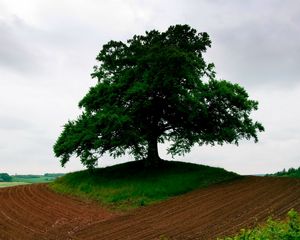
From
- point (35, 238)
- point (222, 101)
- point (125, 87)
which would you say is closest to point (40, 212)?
point (35, 238)

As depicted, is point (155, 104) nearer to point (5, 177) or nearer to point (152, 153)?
point (152, 153)

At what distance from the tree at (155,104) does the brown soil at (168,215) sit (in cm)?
663

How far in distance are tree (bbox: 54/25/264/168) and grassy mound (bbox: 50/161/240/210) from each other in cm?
200

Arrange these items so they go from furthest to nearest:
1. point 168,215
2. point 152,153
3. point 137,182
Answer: point 152,153 < point 137,182 < point 168,215

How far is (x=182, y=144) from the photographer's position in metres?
45.9

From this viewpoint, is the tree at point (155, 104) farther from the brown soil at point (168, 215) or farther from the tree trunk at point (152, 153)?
the brown soil at point (168, 215)

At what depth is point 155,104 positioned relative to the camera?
151ft

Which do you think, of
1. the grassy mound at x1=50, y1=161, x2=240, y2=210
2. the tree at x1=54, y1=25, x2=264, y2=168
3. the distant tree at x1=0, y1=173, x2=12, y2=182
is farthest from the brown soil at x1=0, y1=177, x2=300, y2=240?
the distant tree at x1=0, y1=173, x2=12, y2=182

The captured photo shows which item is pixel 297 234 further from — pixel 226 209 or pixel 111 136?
pixel 111 136

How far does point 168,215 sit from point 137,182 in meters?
13.0

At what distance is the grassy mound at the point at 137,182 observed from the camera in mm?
38531

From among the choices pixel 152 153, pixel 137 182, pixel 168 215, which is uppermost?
pixel 152 153

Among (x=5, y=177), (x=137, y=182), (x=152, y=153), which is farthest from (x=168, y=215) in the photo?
(x=5, y=177)

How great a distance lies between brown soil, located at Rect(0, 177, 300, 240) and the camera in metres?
24.7
